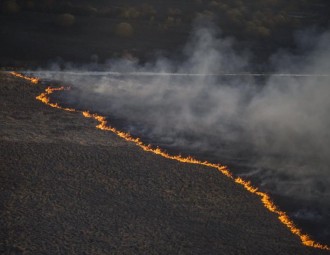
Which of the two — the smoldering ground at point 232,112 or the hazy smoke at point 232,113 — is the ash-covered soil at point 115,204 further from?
the hazy smoke at point 232,113

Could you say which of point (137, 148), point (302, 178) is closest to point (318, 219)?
point (302, 178)

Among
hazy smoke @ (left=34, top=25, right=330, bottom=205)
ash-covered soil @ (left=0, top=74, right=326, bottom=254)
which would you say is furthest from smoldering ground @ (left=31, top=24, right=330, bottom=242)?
ash-covered soil @ (left=0, top=74, right=326, bottom=254)

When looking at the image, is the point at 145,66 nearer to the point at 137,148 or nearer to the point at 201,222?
the point at 137,148

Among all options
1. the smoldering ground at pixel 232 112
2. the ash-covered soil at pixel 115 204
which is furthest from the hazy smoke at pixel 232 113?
the ash-covered soil at pixel 115 204

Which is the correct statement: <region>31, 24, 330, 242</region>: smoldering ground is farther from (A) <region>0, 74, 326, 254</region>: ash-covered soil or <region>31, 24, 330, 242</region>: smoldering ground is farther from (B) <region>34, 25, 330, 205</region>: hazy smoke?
(A) <region>0, 74, 326, 254</region>: ash-covered soil

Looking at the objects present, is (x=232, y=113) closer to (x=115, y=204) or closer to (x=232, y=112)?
(x=232, y=112)
